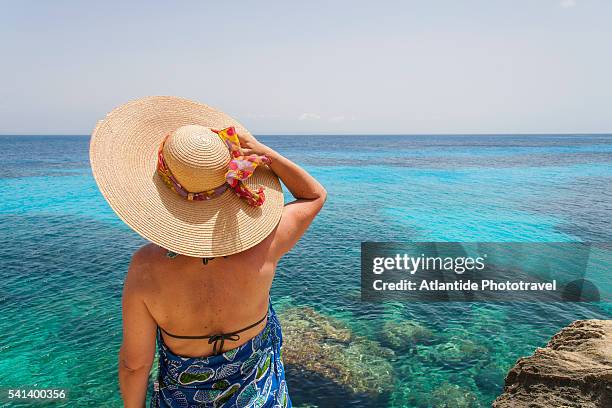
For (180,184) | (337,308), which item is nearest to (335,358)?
(337,308)

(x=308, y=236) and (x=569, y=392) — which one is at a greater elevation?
(x=569, y=392)

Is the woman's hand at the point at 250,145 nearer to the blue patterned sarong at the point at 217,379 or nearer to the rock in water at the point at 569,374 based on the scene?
the blue patterned sarong at the point at 217,379

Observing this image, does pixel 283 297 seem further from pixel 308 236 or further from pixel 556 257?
pixel 556 257

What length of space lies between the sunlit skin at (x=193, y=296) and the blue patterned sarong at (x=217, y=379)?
6 cm

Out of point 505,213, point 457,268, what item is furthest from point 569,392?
point 505,213

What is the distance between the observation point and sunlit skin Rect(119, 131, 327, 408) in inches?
69.6

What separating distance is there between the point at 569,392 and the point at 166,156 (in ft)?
14.0

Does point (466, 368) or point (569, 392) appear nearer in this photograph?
point (569, 392)

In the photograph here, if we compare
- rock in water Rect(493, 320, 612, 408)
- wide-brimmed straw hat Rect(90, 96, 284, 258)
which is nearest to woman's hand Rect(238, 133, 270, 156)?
wide-brimmed straw hat Rect(90, 96, 284, 258)

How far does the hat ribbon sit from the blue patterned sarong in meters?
0.77

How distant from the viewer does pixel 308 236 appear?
53.1 ft
